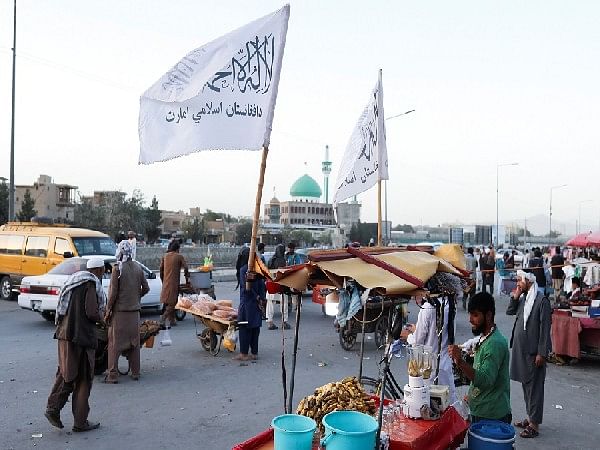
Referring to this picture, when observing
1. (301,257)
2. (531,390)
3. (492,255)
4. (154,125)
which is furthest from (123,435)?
(492,255)

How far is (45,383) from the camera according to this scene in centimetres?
748

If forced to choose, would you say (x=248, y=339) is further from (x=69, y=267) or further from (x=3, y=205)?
A: (x=3, y=205)

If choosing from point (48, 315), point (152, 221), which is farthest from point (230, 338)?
point (152, 221)

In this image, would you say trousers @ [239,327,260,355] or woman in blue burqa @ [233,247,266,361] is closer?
woman in blue burqa @ [233,247,266,361]

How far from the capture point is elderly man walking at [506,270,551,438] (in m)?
5.81

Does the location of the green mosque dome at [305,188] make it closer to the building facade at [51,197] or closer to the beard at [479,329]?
the building facade at [51,197]

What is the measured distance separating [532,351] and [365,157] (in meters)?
3.37

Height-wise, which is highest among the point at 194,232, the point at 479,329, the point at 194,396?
the point at 194,232

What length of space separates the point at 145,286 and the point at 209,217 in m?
102

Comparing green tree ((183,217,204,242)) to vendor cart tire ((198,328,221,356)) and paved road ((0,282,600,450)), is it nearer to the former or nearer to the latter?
paved road ((0,282,600,450))

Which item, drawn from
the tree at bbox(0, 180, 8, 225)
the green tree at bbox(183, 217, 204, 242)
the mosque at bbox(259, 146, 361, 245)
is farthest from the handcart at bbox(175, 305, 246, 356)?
the mosque at bbox(259, 146, 361, 245)

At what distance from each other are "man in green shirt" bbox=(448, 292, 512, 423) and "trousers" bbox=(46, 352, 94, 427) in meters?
3.91

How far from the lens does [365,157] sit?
7699 mm

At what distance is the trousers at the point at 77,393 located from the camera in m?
5.73
